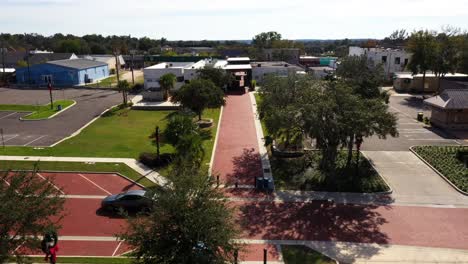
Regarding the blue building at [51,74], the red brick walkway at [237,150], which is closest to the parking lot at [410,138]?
the red brick walkway at [237,150]

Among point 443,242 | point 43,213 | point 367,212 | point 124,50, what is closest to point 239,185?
point 367,212

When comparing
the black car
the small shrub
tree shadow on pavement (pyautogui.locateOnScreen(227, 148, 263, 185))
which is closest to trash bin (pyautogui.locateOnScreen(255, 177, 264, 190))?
tree shadow on pavement (pyautogui.locateOnScreen(227, 148, 263, 185))

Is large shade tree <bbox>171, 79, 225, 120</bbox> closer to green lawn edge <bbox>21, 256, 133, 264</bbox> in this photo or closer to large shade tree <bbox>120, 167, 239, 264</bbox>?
green lawn edge <bbox>21, 256, 133, 264</bbox>

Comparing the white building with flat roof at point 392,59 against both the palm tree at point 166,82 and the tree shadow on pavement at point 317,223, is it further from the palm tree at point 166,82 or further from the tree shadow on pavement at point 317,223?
the tree shadow on pavement at point 317,223

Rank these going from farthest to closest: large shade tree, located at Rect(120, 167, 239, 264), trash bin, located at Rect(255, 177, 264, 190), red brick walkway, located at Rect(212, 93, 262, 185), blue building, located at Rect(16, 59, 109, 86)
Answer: blue building, located at Rect(16, 59, 109, 86) < red brick walkway, located at Rect(212, 93, 262, 185) < trash bin, located at Rect(255, 177, 264, 190) < large shade tree, located at Rect(120, 167, 239, 264)

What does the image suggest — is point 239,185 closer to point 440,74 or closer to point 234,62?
point 440,74

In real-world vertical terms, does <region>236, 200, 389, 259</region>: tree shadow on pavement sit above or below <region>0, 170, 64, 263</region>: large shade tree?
below
